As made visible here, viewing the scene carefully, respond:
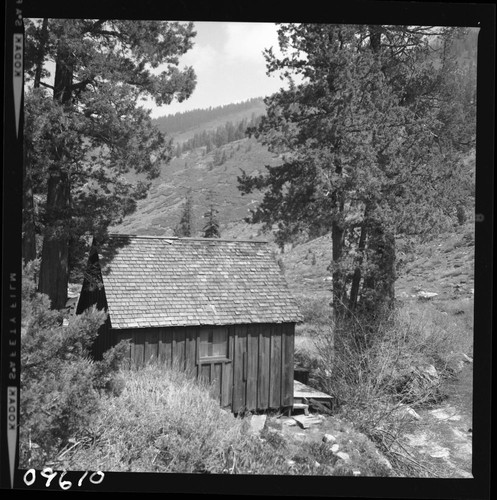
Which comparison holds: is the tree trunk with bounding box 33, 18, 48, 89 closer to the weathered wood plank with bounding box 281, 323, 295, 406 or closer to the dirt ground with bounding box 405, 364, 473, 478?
the dirt ground with bounding box 405, 364, 473, 478

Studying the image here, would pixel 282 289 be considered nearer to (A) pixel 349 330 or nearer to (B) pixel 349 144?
(A) pixel 349 330

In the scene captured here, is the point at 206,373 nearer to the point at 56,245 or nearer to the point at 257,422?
the point at 257,422

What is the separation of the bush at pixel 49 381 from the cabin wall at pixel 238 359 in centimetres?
334

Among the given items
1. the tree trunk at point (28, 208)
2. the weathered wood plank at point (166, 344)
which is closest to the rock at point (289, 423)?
the weathered wood plank at point (166, 344)

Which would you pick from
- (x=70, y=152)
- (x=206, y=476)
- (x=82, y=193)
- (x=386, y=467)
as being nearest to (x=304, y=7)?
(x=70, y=152)

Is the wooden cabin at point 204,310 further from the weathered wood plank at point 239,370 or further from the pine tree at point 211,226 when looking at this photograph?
the pine tree at point 211,226

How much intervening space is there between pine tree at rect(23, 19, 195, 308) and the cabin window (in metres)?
3.26

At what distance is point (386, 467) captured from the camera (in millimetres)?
6637

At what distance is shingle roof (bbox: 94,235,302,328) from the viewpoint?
33.0 feet

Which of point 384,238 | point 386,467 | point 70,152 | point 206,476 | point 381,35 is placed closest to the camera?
point 206,476

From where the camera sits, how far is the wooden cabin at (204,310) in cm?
1000

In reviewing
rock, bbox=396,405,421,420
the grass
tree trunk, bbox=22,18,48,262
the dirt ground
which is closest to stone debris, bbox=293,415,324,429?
the grass

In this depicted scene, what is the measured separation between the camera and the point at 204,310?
10711 millimetres

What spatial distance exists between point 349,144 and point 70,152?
6614 millimetres
